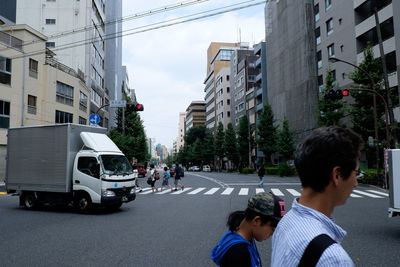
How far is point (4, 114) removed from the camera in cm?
2667

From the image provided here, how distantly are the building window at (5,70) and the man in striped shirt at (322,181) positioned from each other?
31059 millimetres

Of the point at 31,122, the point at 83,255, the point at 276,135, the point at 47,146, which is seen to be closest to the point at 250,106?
the point at 276,135

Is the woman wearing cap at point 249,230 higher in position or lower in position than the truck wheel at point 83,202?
higher

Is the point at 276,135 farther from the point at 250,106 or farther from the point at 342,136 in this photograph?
the point at 342,136

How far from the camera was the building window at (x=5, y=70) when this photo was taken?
87.5 feet

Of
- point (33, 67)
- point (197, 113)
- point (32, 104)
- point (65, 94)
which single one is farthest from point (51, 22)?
point (197, 113)

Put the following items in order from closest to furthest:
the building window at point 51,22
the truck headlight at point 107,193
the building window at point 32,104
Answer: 1. the truck headlight at point 107,193
2. the building window at point 32,104
3. the building window at point 51,22

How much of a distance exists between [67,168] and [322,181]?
37.4ft

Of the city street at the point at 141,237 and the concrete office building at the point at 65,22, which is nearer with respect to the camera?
the city street at the point at 141,237

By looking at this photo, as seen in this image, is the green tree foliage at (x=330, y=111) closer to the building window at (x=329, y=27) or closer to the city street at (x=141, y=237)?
the building window at (x=329, y=27)

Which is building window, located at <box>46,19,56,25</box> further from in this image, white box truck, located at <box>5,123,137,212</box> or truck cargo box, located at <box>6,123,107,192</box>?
white box truck, located at <box>5,123,137,212</box>

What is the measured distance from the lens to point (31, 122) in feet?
96.9

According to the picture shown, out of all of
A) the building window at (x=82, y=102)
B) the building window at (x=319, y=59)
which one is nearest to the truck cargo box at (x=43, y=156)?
the building window at (x=82, y=102)

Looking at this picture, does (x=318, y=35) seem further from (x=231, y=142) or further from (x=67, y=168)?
(x=67, y=168)
